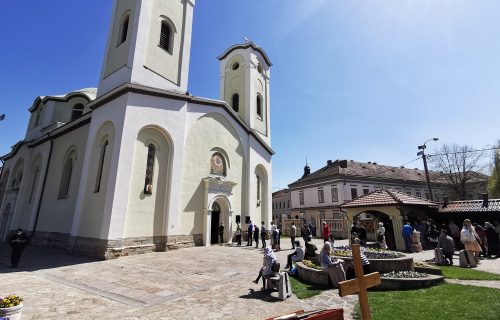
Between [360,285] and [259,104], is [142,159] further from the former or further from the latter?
[259,104]

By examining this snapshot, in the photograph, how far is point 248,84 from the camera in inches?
928

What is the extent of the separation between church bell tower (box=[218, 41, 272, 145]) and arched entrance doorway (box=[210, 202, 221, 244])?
7887 mm

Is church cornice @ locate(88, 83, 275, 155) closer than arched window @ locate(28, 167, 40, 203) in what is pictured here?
Yes

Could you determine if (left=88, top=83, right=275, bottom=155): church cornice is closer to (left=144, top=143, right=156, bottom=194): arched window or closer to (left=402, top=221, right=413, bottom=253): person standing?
(left=144, top=143, right=156, bottom=194): arched window

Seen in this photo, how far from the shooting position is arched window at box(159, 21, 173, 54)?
16906 millimetres

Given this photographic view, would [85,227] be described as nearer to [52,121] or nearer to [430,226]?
[52,121]

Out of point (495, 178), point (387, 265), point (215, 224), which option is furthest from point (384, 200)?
point (495, 178)

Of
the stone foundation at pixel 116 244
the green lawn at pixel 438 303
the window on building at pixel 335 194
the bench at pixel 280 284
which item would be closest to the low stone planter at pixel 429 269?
the green lawn at pixel 438 303

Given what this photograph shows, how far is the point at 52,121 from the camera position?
22859 mm

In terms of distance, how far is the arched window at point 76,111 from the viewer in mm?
23844

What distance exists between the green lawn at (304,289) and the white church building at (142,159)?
8.58 m

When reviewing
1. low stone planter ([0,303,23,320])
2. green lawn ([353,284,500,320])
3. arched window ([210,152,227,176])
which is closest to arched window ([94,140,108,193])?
arched window ([210,152,227,176])

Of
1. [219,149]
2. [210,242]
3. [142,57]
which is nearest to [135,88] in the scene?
[142,57]

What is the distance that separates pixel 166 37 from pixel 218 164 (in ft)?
29.0
